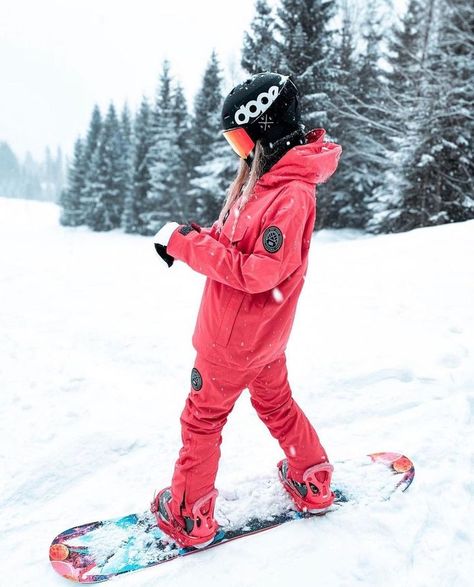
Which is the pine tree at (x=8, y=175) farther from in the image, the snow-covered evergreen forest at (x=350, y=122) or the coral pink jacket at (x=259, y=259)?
the coral pink jacket at (x=259, y=259)

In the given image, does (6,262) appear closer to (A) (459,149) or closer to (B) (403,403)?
(B) (403,403)

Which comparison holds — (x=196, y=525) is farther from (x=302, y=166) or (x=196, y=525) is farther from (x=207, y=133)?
(x=207, y=133)

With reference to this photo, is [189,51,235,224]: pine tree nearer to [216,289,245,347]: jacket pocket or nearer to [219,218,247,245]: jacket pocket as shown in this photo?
[219,218,247,245]: jacket pocket

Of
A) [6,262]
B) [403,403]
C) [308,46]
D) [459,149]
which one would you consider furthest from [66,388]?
[308,46]

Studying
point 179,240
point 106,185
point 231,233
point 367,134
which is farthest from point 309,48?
point 106,185

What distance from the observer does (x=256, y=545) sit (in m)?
2.00

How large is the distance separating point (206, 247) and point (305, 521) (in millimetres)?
1492

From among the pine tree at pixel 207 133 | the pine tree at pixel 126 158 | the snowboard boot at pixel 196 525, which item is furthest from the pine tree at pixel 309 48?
the pine tree at pixel 126 158

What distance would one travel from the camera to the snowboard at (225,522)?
192cm

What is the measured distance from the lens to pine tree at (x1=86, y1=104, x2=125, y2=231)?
34.9 m

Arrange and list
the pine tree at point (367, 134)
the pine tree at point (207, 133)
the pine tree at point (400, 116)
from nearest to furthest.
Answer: the pine tree at point (400, 116)
the pine tree at point (367, 134)
the pine tree at point (207, 133)

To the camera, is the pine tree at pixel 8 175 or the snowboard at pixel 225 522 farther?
the pine tree at pixel 8 175

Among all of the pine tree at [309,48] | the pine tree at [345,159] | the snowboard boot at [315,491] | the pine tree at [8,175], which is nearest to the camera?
the snowboard boot at [315,491]

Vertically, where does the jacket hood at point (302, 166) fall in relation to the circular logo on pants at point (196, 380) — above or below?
above
